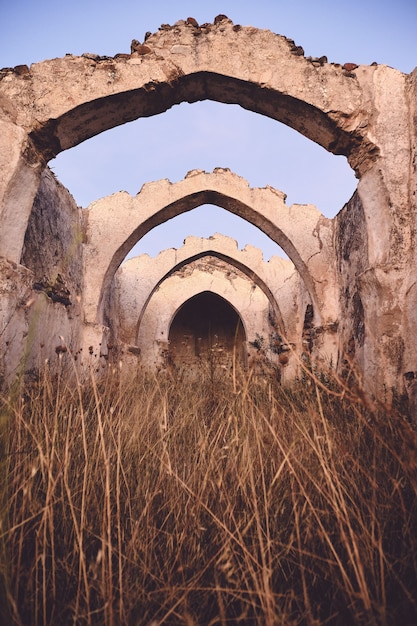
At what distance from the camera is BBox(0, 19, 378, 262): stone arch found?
10.5ft

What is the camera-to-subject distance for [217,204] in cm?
727

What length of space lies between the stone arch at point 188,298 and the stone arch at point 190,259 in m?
1.44

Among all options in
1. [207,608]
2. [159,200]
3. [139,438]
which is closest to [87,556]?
[207,608]

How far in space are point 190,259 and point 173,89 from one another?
5.90 m

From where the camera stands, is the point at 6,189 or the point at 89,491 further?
the point at 6,189

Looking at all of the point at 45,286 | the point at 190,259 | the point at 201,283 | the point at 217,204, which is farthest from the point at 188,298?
the point at 45,286

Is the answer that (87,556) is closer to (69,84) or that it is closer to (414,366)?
(414,366)

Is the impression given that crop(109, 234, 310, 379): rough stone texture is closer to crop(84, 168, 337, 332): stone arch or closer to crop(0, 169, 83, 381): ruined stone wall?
crop(84, 168, 337, 332): stone arch

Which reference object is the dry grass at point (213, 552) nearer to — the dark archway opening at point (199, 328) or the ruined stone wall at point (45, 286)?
the ruined stone wall at point (45, 286)

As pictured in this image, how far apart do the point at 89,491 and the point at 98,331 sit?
451cm

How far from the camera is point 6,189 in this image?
118 inches

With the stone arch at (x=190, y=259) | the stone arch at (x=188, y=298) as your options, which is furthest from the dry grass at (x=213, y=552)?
the stone arch at (x=188, y=298)

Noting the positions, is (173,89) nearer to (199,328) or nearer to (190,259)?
(190,259)

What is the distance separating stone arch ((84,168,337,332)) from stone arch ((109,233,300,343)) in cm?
167
